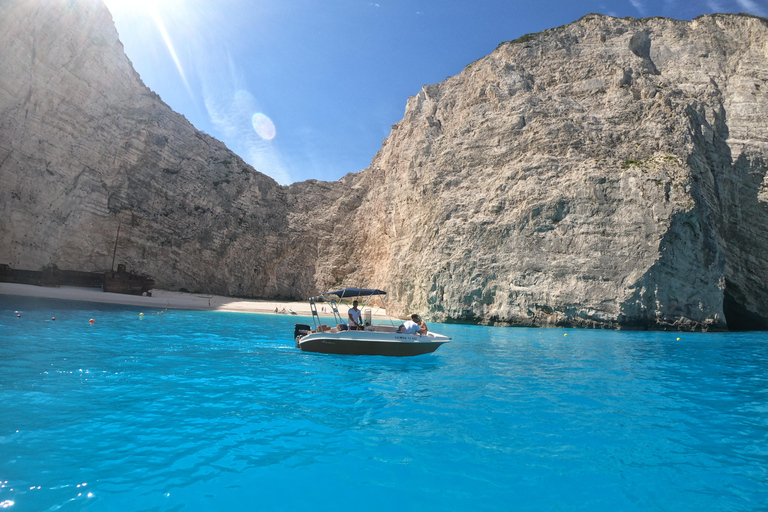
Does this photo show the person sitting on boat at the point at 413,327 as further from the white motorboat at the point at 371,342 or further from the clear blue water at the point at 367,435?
the clear blue water at the point at 367,435

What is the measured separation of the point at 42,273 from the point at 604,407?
158ft

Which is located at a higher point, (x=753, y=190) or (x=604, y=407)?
(x=753, y=190)

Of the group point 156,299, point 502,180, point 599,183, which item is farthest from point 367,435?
point 156,299

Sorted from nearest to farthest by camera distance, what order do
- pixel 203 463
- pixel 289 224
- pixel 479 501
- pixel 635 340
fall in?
pixel 479 501, pixel 203 463, pixel 635 340, pixel 289 224

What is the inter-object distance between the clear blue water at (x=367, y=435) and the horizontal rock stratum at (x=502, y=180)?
19.8 m

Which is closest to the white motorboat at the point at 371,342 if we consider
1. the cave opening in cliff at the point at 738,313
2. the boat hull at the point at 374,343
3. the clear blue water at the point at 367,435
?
the boat hull at the point at 374,343

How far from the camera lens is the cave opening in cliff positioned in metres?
35.3

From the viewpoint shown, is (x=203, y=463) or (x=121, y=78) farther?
(x=121, y=78)

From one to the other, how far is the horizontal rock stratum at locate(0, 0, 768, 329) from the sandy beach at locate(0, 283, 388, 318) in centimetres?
669

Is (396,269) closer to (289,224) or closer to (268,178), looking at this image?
(289,224)

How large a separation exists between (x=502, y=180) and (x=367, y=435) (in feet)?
113

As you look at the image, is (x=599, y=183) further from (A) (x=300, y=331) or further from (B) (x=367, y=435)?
(B) (x=367, y=435)

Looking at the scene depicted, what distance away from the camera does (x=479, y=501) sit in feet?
15.8

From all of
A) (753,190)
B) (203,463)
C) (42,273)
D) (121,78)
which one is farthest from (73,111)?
(753,190)
